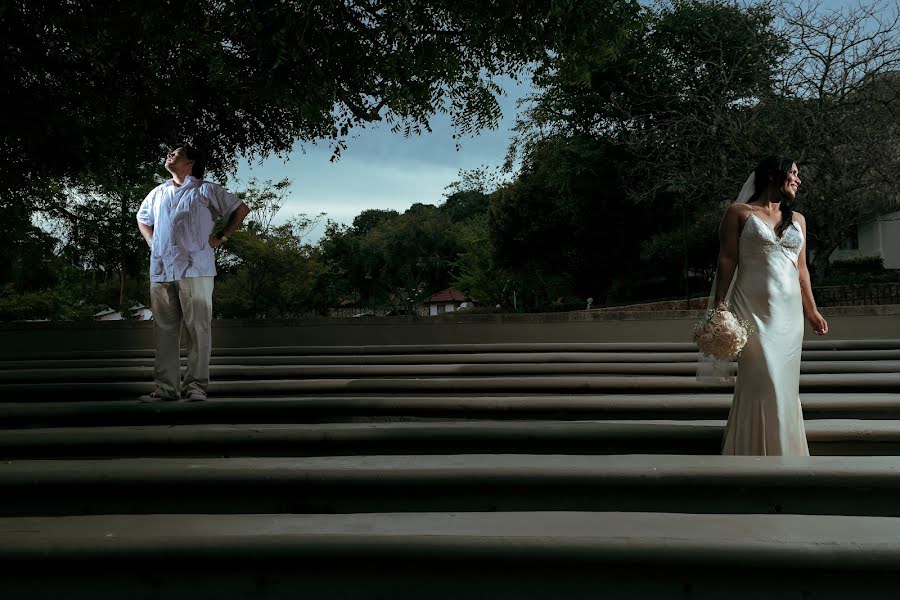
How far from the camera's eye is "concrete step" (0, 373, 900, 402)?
5.93m

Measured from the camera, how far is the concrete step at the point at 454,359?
24.3ft

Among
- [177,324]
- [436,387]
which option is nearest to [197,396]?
[177,324]

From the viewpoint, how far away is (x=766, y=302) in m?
4.00

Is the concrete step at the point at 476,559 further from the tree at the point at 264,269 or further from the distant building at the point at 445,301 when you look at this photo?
the distant building at the point at 445,301

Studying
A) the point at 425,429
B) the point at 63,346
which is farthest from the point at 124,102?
the point at 425,429

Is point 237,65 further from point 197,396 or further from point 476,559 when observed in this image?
point 476,559

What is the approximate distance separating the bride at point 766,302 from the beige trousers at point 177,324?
3447 mm

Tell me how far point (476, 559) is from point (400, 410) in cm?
264

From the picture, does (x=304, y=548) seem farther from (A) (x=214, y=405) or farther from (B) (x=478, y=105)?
(B) (x=478, y=105)

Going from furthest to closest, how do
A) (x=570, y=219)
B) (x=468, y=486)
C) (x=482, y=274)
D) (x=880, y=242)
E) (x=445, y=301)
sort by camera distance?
(x=445, y=301) < (x=482, y=274) < (x=880, y=242) < (x=570, y=219) < (x=468, y=486)

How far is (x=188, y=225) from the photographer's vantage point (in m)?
5.04

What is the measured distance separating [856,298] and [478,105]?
39.4ft

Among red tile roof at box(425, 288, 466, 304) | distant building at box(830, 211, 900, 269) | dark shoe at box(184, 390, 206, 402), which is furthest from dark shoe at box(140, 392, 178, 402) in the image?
red tile roof at box(425, 288, 466, 304)

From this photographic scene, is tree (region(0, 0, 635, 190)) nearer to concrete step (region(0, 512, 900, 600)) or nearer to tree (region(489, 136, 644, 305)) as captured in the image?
concrete step (region(0, 512, 900, 600))
